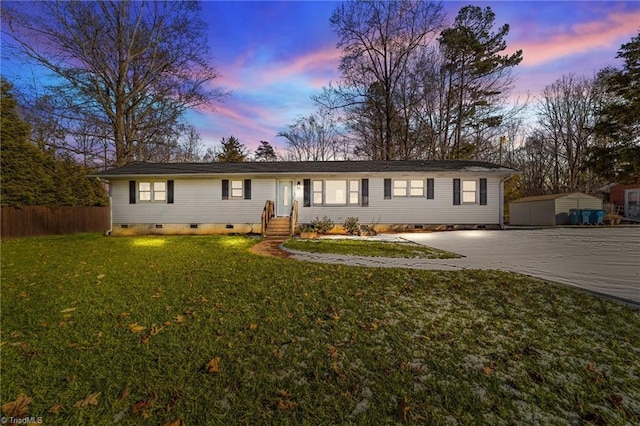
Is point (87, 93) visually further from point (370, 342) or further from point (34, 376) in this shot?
point (370, 342)

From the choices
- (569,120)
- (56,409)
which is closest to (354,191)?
(56,409)

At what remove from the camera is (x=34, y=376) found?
2.44 metres

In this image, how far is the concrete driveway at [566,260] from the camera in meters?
4.88

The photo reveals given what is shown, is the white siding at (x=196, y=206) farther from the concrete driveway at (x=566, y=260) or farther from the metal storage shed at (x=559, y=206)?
the metal storage shed at (x=559, y=206)

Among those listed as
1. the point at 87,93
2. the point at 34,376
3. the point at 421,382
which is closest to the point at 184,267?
the point at 34,376

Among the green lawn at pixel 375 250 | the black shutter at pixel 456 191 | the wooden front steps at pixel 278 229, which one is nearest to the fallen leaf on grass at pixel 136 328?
the green lawn at pixel 375 250

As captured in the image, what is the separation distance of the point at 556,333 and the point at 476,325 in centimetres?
86

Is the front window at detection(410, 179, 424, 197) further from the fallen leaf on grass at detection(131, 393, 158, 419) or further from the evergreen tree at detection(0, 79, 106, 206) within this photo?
the evergreen tree at detection(0, 79, 106, 206)

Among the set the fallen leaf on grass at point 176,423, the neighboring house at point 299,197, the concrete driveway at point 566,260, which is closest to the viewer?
the fallen leaf on grass at point 176,423

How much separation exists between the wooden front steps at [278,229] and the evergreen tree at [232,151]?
19.5 metres

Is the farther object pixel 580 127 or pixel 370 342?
pixel 580 127

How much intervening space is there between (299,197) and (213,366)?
1159 centimetres

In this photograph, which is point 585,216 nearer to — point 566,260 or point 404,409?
point 566,260

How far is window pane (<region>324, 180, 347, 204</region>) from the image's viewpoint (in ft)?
45.5
